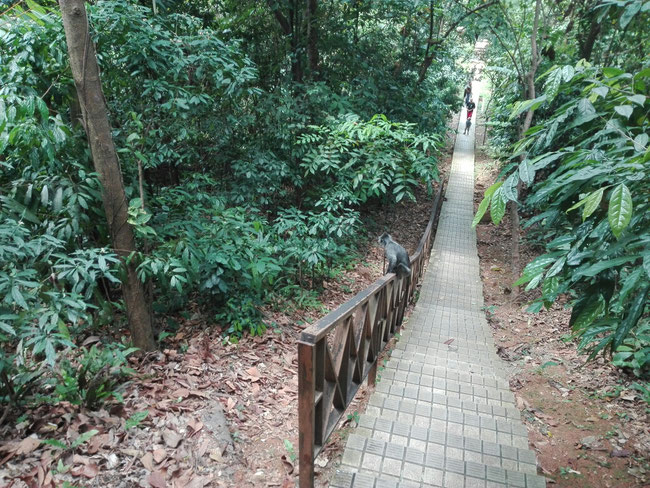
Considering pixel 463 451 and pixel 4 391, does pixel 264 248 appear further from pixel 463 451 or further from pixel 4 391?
pixel 463 451

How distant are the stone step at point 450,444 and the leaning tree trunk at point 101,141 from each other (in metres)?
2.24

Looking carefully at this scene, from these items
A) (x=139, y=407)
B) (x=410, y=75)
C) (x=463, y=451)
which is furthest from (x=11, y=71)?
(x=410, y=75)

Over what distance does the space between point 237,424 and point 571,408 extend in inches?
130

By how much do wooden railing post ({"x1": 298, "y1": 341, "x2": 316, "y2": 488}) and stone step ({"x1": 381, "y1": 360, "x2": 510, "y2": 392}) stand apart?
1.63m

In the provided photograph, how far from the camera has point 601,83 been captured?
5.61 feet

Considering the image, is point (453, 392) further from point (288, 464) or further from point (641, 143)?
point (641, 143)

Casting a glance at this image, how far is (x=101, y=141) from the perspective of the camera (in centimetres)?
285

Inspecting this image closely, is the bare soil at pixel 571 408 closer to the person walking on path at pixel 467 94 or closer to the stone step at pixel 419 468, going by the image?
the stone step at pixel 419 468

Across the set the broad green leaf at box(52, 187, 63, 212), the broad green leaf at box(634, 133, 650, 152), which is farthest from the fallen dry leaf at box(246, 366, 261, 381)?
the broad green leaf at box(634, 133, 650, 152)

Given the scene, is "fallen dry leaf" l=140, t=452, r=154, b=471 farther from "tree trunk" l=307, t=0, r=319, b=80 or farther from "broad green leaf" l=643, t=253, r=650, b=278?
"tree trunk" l=307, t=0, r=319, b=80

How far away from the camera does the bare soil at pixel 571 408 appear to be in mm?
2801

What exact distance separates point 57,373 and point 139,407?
64 cm

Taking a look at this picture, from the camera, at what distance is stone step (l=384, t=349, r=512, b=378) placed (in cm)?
428

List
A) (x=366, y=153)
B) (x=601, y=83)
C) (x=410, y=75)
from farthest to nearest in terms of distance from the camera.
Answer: (x=410, y=75), (x=366, y=153), (x=601, y=83)
